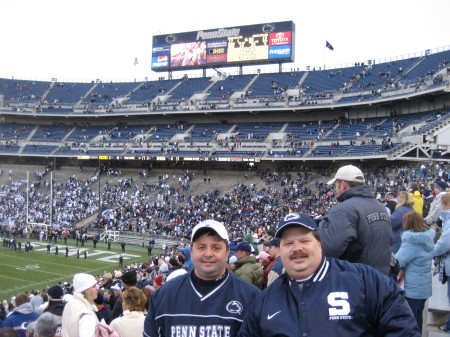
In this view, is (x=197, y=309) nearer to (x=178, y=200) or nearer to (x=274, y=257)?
(x=274, y=257)

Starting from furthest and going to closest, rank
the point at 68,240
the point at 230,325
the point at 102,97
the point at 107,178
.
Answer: the point at 102,97
the point at 107,178
the point at 68,240
the point at 230,325

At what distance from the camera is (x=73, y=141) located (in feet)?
163

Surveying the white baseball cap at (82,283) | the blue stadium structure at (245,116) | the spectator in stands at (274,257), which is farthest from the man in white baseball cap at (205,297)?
the blue stadium structure at (245,116)

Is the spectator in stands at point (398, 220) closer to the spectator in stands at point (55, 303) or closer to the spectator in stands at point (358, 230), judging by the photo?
the spectator in stands at point (358, 230)

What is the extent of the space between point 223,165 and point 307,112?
31.5ft

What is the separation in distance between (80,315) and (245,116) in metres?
42.3

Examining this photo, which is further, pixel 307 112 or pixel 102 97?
pixel 102 97

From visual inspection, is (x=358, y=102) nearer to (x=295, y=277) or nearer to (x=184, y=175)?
(x=184, y=175)

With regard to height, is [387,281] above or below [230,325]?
above

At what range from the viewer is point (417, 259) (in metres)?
4.56

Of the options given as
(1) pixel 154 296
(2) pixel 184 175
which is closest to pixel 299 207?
(2) pixel 184 175

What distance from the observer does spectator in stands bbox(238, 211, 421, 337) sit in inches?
87.2

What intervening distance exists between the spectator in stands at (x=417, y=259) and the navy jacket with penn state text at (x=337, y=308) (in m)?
2.47

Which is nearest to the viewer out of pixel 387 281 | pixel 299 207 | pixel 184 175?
pixel 387 281
